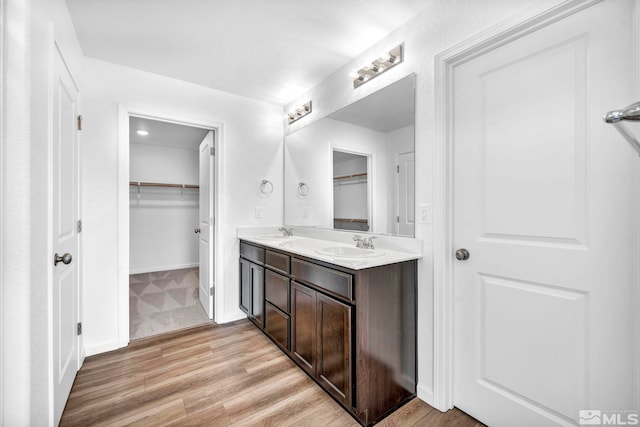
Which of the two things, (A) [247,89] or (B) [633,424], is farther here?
(A) [247,89]

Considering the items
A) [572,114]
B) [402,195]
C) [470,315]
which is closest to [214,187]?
[402,195]

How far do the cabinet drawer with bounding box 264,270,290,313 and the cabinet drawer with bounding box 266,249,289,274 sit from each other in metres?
0.06

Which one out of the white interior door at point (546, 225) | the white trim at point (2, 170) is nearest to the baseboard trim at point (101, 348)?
the white trim at point (2, 170)

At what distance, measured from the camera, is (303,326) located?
1.88 m

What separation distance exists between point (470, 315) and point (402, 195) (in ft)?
2.65

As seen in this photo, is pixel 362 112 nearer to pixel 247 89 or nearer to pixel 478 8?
pixel 478 8

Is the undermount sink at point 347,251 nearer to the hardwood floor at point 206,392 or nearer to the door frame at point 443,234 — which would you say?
the door frame at point 443,234

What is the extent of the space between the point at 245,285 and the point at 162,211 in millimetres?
3342

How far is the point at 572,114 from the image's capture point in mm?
1174

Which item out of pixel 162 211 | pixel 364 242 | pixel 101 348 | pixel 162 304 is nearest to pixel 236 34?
pixel 364 242

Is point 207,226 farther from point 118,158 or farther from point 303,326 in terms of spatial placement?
point 303,326

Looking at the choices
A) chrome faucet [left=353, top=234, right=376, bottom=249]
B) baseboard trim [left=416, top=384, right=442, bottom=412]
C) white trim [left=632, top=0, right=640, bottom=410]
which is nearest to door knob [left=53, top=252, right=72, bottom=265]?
chrome faucet [left=353, top=234, right=376, bottom=249]

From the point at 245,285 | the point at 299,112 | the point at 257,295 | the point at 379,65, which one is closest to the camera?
the point at 379,65

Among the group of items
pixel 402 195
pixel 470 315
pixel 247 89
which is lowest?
pixel 470 315
